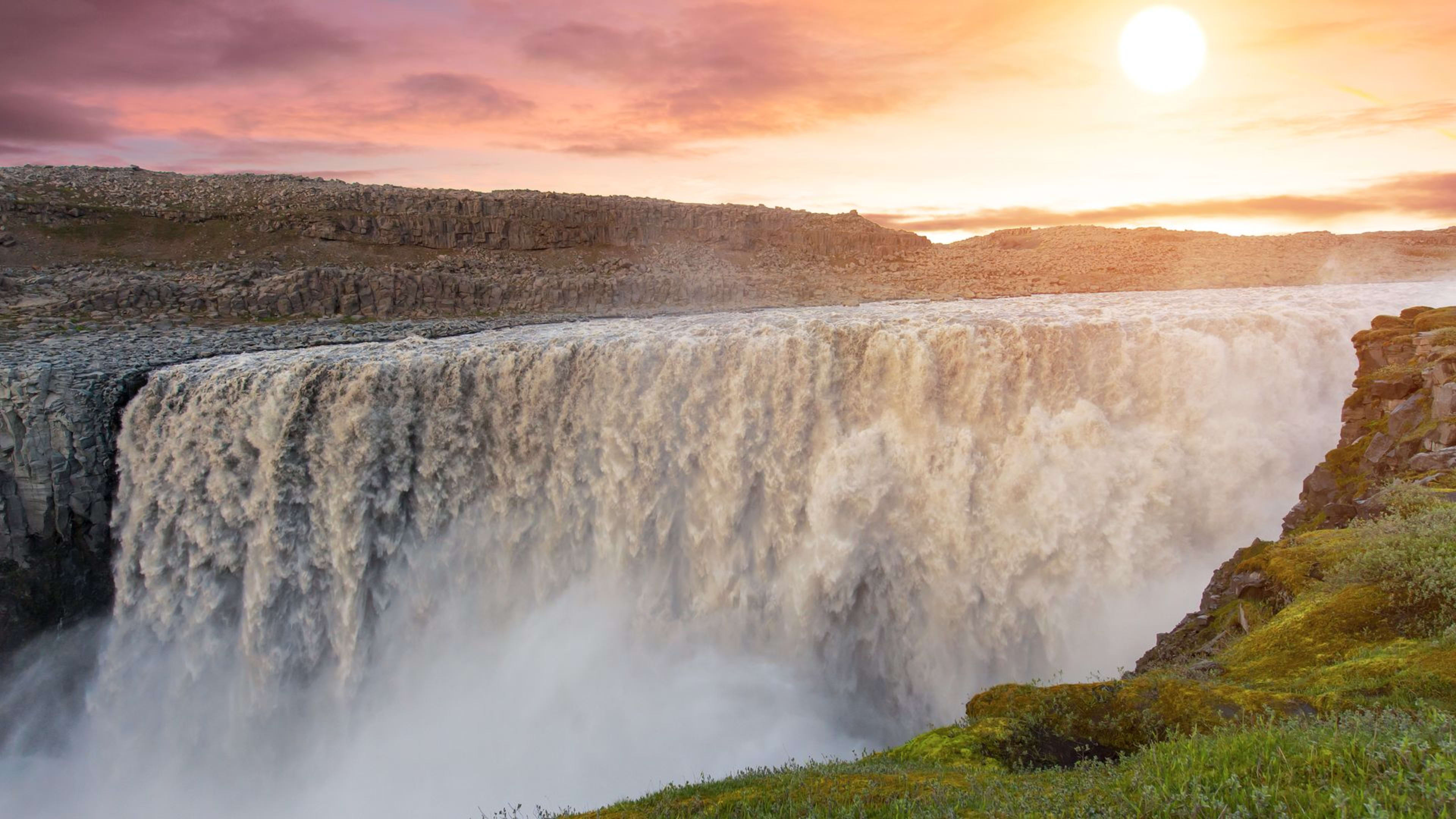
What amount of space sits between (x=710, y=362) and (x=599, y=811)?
44.3ft

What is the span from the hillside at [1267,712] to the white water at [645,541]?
3.78 metres

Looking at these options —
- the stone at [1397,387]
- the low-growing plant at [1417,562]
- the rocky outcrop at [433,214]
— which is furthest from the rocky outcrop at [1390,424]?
the rocky outcrop at [433,214]

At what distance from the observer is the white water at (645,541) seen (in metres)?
17.0

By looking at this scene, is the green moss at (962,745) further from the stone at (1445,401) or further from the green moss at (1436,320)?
the green moss at (1436,320)

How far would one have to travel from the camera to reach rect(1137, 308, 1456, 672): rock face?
12.2 m

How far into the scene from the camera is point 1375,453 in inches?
543

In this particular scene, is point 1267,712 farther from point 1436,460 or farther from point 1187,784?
point 1436,460

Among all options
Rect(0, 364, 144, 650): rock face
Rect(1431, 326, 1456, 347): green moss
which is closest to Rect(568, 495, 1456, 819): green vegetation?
Rect(1431, 326, 1456, 347): green moss

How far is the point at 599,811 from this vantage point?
7043 millimetres

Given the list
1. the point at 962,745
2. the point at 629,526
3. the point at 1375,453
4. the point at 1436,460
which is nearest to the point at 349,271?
the point at 629,526

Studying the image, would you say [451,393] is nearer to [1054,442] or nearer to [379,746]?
[379,746]

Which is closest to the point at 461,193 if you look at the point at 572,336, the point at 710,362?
the point at 572,336

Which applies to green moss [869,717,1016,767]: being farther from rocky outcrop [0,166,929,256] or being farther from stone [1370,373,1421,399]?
rocky outcrop [0,166,929,256]

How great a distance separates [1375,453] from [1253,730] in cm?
1093
